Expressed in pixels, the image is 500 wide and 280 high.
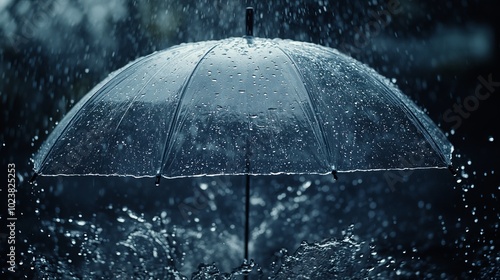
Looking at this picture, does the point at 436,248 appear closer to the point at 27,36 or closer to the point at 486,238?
the point at 486,238

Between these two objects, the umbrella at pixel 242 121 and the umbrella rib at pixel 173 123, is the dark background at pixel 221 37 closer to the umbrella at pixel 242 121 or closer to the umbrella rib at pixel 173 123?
the umbrella at pixel 242 121

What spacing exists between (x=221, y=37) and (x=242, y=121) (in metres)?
5.06

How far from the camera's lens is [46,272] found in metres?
4.31

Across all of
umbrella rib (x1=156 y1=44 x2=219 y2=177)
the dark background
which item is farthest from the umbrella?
the dark background

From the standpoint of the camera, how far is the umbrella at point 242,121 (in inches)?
80.4

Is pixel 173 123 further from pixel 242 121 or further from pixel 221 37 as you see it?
pixel 221 37

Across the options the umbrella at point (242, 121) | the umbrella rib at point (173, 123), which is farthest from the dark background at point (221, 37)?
the umbrella rib at point (173, 123)

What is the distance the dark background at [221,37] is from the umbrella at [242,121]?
4395 mm

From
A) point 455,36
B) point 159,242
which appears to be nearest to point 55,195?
point 159,242

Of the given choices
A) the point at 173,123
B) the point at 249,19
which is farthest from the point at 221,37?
the point at 173,123

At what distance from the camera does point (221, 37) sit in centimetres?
702

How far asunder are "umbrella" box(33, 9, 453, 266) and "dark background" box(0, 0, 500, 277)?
439 centimetres

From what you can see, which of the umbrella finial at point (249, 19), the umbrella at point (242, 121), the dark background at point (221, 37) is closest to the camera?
the umbrella at point (242, 121)

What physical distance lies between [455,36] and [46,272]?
4.98 metres
